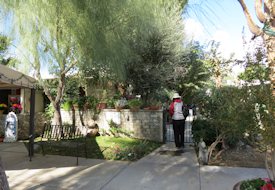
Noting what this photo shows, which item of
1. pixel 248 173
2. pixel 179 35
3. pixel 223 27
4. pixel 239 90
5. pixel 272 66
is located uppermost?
pixel 179 35

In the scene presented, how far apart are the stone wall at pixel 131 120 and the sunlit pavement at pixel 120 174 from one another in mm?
2413

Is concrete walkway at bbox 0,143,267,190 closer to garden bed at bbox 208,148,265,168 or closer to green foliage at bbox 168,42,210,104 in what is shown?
garden bed at bbox 208,148,265,168

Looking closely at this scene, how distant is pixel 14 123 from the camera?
946 centimetres

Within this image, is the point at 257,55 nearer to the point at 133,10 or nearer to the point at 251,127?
the point at 251,127

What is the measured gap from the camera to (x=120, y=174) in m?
5.68

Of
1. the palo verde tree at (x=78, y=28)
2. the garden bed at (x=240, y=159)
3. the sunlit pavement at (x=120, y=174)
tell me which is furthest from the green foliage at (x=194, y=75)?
the sunlit pavement at (x=120, y=174)

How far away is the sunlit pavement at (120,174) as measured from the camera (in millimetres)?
4945

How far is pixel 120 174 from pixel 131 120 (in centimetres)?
460

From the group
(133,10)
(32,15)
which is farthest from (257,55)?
(32,15)

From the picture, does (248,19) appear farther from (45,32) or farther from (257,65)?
(45,32)

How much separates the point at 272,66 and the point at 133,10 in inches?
154

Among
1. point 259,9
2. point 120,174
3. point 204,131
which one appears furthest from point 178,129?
point 259,9

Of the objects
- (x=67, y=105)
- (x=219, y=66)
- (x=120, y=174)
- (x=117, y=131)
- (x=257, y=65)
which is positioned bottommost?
(x=120, y=174)

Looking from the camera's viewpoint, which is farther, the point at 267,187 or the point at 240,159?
the point at 240,159
